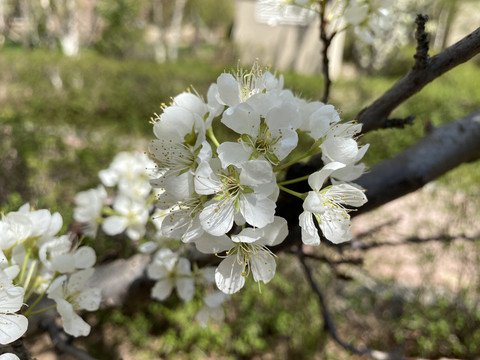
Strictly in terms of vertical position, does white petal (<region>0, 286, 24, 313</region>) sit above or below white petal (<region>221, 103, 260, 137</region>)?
below

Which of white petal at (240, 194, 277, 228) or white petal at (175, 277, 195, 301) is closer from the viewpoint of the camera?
white petal at (240, 194, 277, 228)

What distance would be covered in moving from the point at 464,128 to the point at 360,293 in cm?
192

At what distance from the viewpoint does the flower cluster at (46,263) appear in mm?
588

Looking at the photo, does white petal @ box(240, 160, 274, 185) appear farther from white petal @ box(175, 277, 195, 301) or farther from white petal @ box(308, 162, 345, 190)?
white petal @ box(175, 277, 195, 301)

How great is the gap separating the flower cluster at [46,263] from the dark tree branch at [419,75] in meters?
0.59

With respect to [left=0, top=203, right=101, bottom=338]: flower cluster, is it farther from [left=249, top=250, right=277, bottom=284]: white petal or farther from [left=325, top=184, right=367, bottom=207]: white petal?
[left=325, top=184, right=367, bottom=207]: white petal

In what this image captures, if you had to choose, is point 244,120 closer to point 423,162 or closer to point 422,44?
point 422,44

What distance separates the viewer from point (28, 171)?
225cm

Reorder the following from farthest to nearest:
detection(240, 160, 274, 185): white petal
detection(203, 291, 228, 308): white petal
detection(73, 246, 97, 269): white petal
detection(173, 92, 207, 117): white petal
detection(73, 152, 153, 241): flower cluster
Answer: detection(73, 152, 153, 241): flower cluster
detection(203, 291, 228, 308): white petal
detection(73, 246, 97, 269): white petal
detection(173, 92, 207, 117): white petal
detection(240, 160, 274, 185): white petal

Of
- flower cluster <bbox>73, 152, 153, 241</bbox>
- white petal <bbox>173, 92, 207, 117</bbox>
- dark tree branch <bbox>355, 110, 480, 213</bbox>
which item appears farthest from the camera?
flower cluster <bbox>73, 152, 153, 241</bbox>

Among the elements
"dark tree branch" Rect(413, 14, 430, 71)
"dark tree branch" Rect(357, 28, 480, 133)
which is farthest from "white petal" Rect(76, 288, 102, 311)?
"dark tree branch" Rect(413, 14, 430, 71)

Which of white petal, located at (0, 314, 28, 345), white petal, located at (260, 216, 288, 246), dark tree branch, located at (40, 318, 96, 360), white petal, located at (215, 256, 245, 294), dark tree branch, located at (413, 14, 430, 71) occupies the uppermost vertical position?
dark tree branch, located at (413, 14, 430, 71)

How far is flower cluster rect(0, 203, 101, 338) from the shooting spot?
1.93 ft

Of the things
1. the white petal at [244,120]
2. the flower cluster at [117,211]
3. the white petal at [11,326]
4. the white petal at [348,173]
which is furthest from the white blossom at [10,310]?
the flower cluster at [117,211]
